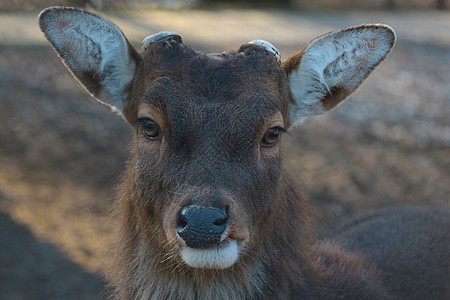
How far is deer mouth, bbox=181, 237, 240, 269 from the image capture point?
11.4 ft

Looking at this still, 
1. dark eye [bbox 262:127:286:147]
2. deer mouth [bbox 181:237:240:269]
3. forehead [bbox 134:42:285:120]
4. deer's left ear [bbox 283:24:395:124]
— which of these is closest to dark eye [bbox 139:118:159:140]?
forehead [bbox 134:42:285:120]

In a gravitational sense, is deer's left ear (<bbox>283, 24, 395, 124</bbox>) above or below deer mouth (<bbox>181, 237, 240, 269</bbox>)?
above

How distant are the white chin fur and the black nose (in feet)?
0.20

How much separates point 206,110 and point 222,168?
1.35ft

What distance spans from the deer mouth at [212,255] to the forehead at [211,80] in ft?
2.92

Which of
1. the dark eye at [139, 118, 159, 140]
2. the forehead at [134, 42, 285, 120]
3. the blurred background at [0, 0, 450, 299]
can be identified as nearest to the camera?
the forehead at [134, 42, 285, 120]

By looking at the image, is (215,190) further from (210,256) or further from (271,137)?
(271,137)

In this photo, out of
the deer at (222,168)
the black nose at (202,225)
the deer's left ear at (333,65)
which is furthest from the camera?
the deer's left ear at (333,65)

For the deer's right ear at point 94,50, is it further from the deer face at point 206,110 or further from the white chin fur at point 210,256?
the white chin fur at point 210,256

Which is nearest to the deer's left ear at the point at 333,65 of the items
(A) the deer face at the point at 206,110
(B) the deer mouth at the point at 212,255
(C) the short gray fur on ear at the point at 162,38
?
(A) the deer face at the point at 206,110

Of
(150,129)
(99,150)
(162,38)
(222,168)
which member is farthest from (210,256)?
(99,150)

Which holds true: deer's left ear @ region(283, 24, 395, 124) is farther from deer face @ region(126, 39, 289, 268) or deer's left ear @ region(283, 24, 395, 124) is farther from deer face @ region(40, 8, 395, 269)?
deer face @ region(126, 39, 289, 268)

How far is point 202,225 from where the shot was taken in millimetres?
3352

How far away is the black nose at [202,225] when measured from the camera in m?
3.36
